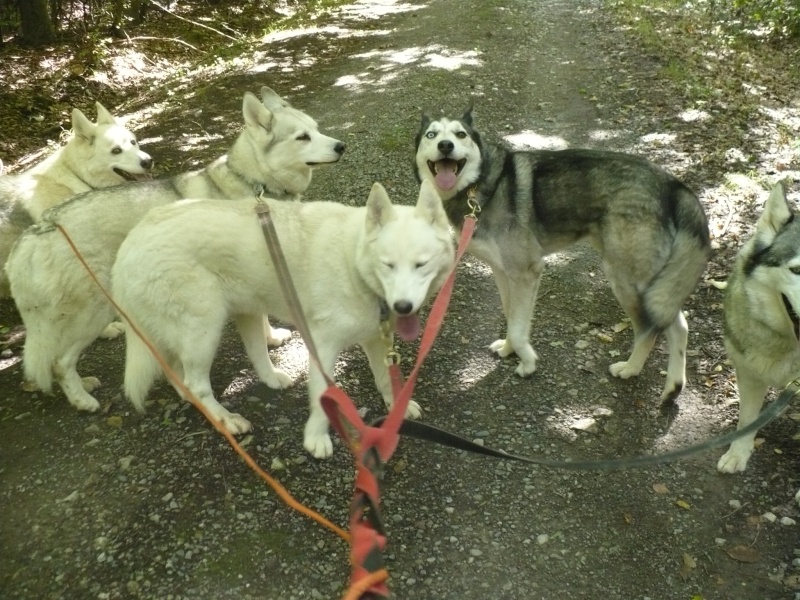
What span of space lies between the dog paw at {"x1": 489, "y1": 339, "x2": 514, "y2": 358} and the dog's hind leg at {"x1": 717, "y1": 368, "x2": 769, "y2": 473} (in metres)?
1.53

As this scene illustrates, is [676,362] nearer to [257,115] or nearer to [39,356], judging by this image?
[257,115]

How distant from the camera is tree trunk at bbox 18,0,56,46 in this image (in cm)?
1060

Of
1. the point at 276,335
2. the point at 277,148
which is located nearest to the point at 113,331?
the point at 276,335

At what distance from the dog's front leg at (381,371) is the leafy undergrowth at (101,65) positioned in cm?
625

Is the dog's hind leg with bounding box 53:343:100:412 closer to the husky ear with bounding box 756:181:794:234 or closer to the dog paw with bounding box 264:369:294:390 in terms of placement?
the dog paw with bounding box 264:369:294:390

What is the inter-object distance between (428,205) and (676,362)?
2.04m

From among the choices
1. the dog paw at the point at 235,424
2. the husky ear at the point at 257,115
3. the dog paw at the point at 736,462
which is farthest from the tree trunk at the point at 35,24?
the dog paw at the point at 736,462

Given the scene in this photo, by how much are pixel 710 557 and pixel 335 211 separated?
2.80 meters

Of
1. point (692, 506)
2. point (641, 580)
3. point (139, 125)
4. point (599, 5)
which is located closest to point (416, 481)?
point (641, 580)

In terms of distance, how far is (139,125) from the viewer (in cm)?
862

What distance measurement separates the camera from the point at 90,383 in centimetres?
425

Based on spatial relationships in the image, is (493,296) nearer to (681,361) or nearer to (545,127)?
(681,361)

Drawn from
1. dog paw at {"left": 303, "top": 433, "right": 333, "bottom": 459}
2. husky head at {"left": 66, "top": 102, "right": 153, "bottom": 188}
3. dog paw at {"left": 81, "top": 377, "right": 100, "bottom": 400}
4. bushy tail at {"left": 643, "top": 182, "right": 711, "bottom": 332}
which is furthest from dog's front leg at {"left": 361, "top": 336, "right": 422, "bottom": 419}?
husky head at {"left": 66, "top": 102, "right": 153, "bottom": 188}

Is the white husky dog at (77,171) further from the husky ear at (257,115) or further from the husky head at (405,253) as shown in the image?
the husky head at (405,253)
